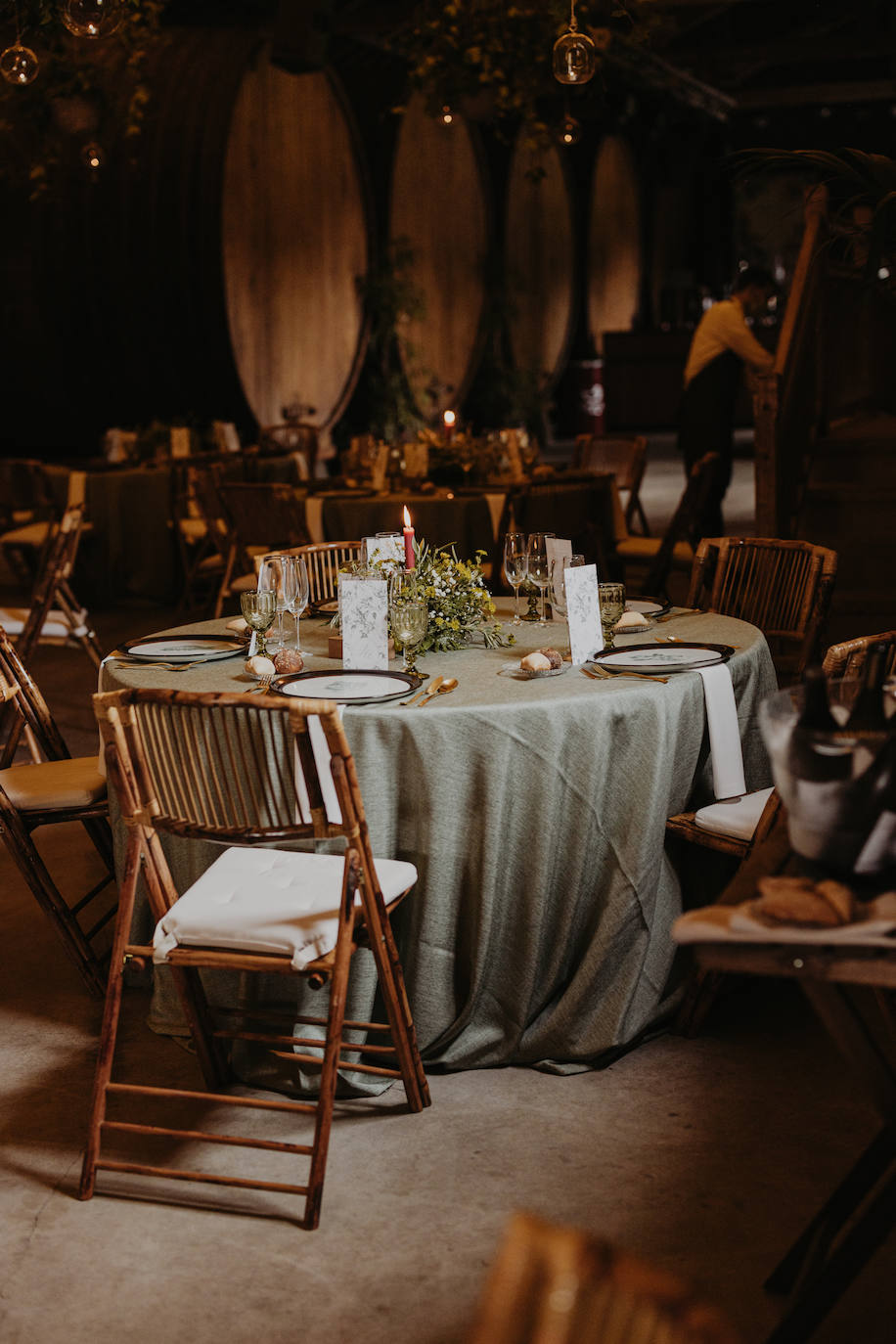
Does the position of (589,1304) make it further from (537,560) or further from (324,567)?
(324,567)

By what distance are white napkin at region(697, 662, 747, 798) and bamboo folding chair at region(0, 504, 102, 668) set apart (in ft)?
7.50

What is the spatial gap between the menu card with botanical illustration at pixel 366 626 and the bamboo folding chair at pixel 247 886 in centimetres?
43

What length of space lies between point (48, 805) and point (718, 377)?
4660mm

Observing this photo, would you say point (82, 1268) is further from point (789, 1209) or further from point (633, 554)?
point (633, 554)

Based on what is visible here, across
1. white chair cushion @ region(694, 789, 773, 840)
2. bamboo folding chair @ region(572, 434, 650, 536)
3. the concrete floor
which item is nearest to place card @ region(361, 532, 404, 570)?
white chair cushion @ region(694, 789, 773, 840)

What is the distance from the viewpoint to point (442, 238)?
8977mm

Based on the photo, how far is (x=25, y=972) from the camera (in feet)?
9.75

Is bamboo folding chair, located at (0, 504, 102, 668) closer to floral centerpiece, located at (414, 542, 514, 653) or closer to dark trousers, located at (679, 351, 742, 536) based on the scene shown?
floral centerpiece, located at (414, 542, 514, 653)

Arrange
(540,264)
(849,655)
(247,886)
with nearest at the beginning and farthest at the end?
1. (247,886)
2. (849,655)
3. (540,264)

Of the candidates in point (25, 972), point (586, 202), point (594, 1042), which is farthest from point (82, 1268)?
point (586, 202)

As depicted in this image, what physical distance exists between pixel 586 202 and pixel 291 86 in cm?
470

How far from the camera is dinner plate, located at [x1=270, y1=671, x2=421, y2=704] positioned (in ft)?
7.86

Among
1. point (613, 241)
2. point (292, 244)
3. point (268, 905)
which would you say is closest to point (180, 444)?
point (292, 244)

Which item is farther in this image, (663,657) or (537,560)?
(537,560)
